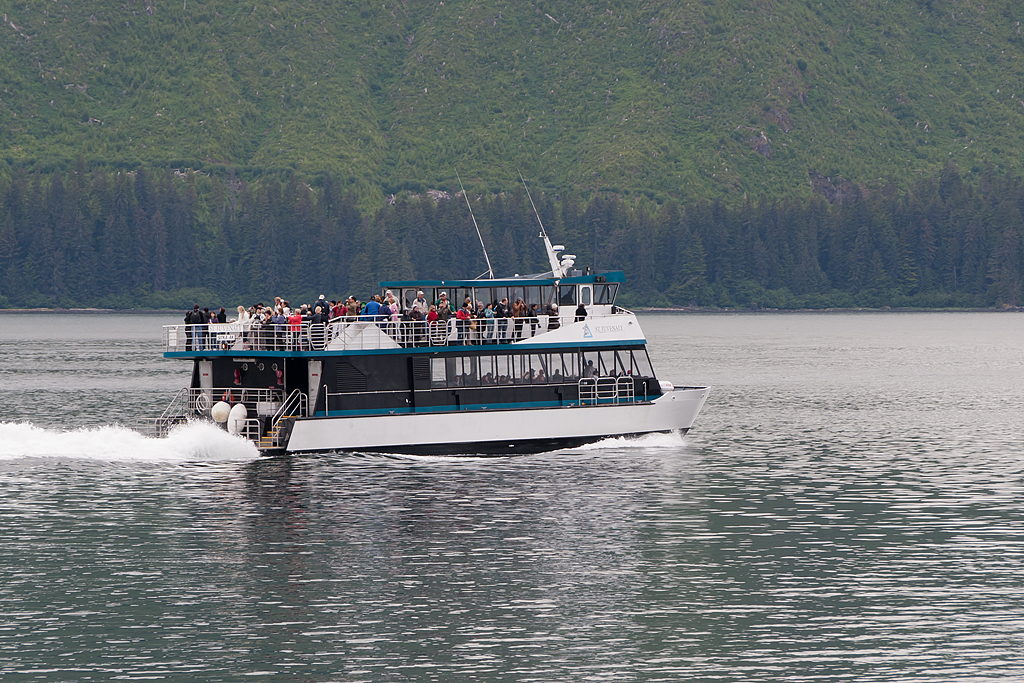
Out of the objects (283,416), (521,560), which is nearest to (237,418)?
(283,416)

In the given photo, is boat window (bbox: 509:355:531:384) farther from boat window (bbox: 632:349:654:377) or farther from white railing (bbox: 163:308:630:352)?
boat window (bbox: 632:349:654:377)

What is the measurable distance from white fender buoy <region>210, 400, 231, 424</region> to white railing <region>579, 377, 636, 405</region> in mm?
11842

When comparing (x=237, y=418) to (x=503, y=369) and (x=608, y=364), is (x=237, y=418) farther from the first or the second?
(x=608, y=364)

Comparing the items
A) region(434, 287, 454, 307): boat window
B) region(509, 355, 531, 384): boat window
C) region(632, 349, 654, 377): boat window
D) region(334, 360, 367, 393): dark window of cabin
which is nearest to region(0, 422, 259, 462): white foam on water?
region(334, 360, 367, 393): dark window of cabin

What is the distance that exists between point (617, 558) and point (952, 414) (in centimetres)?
4126

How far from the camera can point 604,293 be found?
168 ft

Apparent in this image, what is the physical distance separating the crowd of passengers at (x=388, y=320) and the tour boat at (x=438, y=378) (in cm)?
7

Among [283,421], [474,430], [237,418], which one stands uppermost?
[237,418]

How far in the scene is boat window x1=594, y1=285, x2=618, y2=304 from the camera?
2013 inches

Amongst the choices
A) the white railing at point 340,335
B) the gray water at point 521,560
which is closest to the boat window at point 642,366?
the gray water at point 521,560

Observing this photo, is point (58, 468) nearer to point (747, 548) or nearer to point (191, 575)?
point (191, 575)

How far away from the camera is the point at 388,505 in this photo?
132 ft

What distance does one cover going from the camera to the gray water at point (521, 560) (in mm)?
26203

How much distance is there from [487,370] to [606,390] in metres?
4.30
